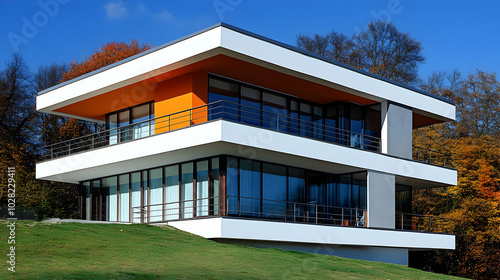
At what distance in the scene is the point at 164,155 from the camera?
2525cm

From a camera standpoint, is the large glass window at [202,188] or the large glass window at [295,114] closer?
the large glass window at [202,188]

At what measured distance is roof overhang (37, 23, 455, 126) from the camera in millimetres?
23375

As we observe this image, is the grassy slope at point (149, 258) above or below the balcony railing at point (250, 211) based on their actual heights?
below

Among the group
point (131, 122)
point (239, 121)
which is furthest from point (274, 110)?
point (131, 122)

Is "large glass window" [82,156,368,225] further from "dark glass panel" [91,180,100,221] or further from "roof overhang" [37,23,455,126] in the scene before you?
"roof overhang" [37,23,455,126]

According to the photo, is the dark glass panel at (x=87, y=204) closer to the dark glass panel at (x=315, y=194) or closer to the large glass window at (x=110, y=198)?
the large glass window at (x=110, y=198)

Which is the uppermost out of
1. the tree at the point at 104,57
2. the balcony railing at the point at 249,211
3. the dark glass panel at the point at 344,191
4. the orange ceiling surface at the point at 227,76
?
the tree at the point at 104,57

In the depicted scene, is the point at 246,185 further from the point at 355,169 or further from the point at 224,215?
the point at 355,169

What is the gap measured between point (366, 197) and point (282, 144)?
7394 millimetres

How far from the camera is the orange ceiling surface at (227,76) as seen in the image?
24.9 meters

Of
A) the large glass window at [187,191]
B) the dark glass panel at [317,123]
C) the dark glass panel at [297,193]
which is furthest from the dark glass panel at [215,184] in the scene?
the dark glass panel at [317,123]

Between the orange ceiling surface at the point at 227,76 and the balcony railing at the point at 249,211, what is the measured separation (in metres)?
5.05

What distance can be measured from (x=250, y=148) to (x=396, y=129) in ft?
30.7

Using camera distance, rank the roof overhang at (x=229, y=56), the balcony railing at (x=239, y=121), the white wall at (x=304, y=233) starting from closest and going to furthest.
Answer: the white wall at (x=304, y=233) → the roof overhang at (x=229, y=56) → the balcony railing at (x=239, y=121)
